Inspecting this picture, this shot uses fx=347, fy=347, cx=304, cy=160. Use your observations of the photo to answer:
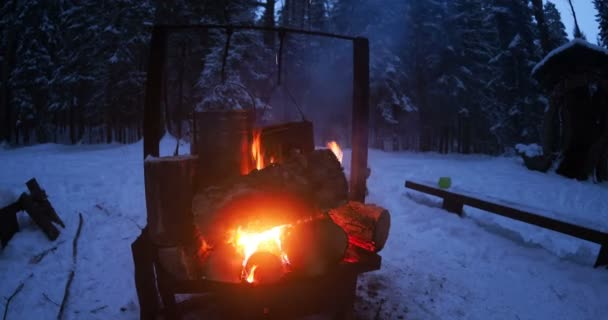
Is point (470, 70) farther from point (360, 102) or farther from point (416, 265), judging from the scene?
point (360, 102)

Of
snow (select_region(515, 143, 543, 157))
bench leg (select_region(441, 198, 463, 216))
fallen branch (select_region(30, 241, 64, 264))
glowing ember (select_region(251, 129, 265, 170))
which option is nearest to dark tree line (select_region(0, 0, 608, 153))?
snow (select_region(515, 143, 543, 157))

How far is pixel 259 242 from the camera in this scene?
2875mm

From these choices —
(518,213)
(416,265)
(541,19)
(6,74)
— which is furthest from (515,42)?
(6,74)

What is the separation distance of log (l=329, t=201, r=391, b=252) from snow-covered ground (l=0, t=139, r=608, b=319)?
72 cm

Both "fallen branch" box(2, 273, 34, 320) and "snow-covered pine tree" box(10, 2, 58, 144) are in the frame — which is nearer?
"fallen branch" box(2, 273, 34, 320)

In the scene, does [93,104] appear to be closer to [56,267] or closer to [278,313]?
[56,267]

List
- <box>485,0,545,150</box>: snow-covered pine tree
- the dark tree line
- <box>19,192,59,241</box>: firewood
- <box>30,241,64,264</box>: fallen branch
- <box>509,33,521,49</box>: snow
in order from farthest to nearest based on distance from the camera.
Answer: <box>485,0,545,150</box>: snow-covered pine tree, <box>509,33,521,49</box>: snow, the dark tree line, <box>19,192,59,241</box>: firewood, <box>30,241,64,264</box>: fallen branch

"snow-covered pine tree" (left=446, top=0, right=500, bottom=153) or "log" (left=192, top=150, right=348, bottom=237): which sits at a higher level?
"snow-covered pine tree" (left=446, top=0, right=500, bottom=153)

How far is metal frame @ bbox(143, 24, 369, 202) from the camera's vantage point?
2959 mm

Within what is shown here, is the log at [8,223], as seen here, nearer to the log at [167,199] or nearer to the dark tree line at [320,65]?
the log at [167,199]

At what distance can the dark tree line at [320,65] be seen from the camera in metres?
21.9

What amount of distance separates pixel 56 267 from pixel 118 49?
22.4m

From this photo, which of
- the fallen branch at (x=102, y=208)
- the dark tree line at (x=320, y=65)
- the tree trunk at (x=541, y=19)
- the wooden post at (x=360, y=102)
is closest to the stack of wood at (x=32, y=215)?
→ the fallen branch at (x=102, y=208)

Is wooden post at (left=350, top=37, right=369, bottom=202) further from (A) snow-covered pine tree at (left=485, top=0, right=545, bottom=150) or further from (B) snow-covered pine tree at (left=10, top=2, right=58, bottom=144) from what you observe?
(B) snow-covered pine tree at (left=10, top=2, right=58, bottom=144)
